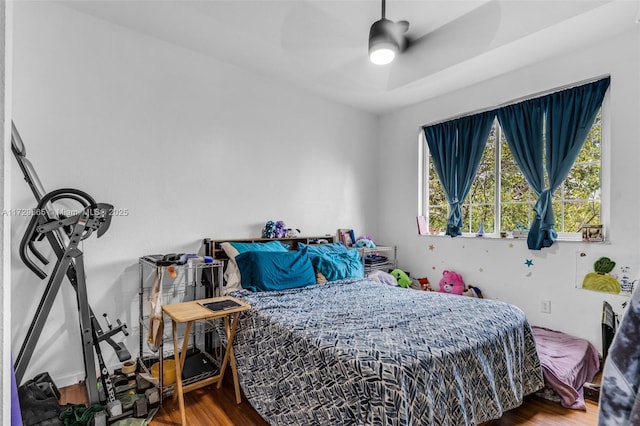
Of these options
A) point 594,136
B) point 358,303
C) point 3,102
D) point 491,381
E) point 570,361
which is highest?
point 594,136

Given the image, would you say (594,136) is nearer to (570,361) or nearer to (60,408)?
(570,361)

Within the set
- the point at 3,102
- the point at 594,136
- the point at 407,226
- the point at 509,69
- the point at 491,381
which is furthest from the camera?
the point at 407,226

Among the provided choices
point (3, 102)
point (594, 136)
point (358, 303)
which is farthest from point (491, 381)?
point (594, 136)

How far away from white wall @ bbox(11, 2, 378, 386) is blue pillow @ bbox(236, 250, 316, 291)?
57cm

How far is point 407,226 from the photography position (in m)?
4.19

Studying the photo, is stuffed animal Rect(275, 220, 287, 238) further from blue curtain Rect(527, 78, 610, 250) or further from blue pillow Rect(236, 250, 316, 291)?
blue curtain Rect(527, 78, 610, 250)

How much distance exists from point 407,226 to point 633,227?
6.96 feet

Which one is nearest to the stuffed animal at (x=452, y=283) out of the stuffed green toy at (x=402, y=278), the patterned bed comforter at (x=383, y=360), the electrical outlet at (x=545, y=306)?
the stuffed green toy at (x=402, y=278)

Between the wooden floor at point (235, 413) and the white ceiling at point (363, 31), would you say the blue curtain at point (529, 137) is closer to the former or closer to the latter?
the white ceiling at point (363, 31)

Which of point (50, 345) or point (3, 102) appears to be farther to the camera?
point (50, 345)

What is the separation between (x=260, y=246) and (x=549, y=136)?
288 centimetres

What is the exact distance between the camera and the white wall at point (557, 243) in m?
2.57

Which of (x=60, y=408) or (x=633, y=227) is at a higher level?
(x=633, y=227)

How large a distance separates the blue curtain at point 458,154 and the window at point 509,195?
0.39 ft
